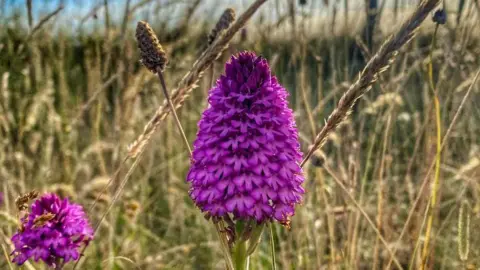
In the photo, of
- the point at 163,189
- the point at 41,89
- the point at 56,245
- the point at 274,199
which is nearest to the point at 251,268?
the point at 56,245

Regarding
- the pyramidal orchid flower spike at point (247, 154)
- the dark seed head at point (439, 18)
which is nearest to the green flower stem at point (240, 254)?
the pyramidal orchid flower spike at point (247, 154)

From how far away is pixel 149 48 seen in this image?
1234 millimetres

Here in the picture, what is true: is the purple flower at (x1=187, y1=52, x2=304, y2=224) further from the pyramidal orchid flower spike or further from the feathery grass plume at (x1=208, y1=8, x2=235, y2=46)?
the feathery grass plume at (x1=208, y1=8, x2=235, y2=46)

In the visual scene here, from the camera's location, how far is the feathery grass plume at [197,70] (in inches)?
47.4

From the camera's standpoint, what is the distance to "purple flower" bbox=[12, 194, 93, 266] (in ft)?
4.71

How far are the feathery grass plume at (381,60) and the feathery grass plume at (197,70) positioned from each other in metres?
0.25

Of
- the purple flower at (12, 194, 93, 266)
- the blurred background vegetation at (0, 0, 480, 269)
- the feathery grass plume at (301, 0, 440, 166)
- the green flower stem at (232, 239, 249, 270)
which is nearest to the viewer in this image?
the feathery grass plume at (301, 0, 440, 166)

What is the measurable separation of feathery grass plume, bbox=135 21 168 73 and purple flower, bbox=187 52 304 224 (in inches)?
6.1

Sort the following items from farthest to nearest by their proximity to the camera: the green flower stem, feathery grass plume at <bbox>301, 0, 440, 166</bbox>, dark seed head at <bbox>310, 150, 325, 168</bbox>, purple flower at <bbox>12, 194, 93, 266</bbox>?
dark seed head at <bbox>310, 150, 325, 168</bbox> → purple flower at <bbox>12, 194, 93, 266</bbox> → the green flower stem → feathery grass plume at <bbox>301, 0, 440, 166</bbox>

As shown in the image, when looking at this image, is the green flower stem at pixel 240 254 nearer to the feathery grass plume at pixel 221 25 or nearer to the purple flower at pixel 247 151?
the purple flower at pixel 247 151

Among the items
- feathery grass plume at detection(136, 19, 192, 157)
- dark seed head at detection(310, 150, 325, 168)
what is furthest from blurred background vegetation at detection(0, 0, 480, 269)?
feathery grass plume at detection(136, 19, 192, 157)

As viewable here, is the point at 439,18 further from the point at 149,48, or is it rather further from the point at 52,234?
the point at 52,234

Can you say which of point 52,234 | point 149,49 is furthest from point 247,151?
point 52,234

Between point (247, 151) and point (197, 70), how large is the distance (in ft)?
0.85
